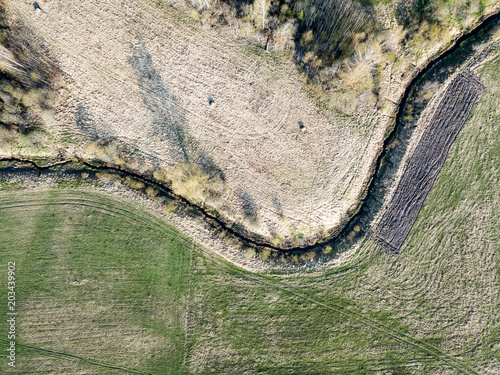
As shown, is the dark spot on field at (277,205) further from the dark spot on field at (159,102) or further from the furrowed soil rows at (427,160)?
the furrowed soil rows at (427,160)

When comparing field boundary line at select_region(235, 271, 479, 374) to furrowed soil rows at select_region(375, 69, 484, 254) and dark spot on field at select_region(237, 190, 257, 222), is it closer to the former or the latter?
dark spot on field at select_region(237, 190, 257, 222)

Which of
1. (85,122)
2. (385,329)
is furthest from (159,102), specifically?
(385,329)

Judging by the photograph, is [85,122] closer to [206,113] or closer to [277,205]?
[206,113]

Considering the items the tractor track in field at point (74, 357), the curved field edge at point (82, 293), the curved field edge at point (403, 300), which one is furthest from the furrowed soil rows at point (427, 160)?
the tractor track in field at point (74, 357)

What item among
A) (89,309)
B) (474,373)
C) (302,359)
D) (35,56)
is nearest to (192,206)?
(89,309)

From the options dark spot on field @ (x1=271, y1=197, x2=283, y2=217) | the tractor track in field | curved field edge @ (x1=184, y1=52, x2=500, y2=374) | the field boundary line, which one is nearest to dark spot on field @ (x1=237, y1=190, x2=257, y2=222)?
dark spot on field @ (x1=271, y1=197, x2=283, y2=217)
